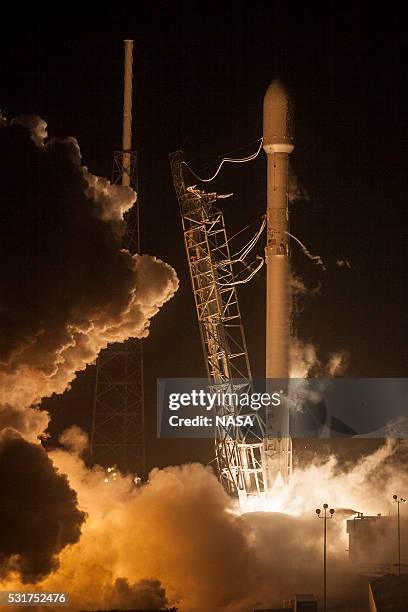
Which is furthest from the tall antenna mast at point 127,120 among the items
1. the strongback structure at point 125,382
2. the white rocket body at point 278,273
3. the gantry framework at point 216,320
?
the white rocket body at point 278,273

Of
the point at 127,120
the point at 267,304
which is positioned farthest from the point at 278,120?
the point at 267,304

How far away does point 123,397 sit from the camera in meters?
74.2

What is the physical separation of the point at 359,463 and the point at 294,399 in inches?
284

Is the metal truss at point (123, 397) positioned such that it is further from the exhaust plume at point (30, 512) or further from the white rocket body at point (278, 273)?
the exhaust plume at point (30, 512)

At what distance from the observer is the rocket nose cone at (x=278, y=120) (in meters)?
71.6

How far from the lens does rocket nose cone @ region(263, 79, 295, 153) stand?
2817 inches

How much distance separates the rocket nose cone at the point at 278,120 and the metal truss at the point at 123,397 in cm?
640

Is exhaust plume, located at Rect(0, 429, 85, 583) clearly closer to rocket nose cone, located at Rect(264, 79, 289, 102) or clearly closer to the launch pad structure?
the launch pad structure

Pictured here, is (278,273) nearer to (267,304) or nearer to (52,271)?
(267,304)

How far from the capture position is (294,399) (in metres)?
73.4

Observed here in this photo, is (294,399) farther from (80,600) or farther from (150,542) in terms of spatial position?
(80,600)

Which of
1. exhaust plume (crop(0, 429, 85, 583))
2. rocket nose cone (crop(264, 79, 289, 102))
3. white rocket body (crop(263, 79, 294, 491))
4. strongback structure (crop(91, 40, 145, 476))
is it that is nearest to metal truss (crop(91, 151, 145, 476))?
strongback structure (crop(91, 40, 145, 476))

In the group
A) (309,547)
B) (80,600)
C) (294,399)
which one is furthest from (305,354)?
(80,600)

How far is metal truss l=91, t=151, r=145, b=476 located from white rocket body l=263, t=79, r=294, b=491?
633 centimetres
